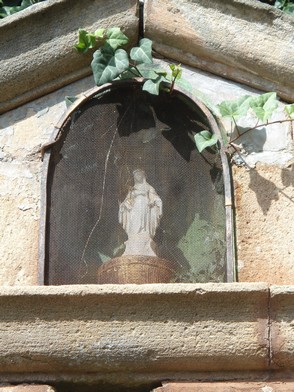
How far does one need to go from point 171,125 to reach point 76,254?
522 mm

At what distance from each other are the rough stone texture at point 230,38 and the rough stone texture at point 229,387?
990 millimetres

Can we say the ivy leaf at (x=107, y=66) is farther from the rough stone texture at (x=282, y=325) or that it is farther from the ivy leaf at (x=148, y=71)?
the rough stone texture at (x=282, y=325)

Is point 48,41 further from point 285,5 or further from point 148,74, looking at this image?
point 285,5

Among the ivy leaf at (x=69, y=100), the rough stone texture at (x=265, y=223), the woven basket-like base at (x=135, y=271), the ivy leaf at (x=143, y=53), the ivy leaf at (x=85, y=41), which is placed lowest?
the woven basket-like base at (x=135, y=271)

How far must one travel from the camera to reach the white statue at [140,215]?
439cm

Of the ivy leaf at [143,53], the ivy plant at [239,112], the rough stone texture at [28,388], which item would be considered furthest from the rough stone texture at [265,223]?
the rough stone texture at [28,388]

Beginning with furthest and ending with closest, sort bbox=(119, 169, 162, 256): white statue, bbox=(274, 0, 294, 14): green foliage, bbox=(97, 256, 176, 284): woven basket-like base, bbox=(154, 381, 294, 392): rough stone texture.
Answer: bbox=(274, 0, 294, 14): green foliage
bbox=(119, 169, 162, 256): white statue
bbox=(97, 256, 176, 284): woven basket-like base
bbox=(154, 381, 294, 392): rough stone texture

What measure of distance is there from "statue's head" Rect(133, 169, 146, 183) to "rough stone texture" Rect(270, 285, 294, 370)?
682mm

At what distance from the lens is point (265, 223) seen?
436 centimetres

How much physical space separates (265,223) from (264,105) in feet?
1.20

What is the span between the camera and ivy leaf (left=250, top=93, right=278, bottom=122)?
4.41 metres

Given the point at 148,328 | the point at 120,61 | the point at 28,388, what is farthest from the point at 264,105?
the point at 28,388

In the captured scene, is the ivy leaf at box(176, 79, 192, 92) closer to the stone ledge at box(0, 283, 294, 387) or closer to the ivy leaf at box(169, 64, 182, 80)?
the ivy leaf at box(169, 64, 182, 80)

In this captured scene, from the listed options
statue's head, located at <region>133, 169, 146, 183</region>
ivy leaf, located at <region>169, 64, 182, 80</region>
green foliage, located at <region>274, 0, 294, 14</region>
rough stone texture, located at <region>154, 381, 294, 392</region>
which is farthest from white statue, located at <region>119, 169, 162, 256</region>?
green foliage, located at <region>274, 0, 294, 14</region>
